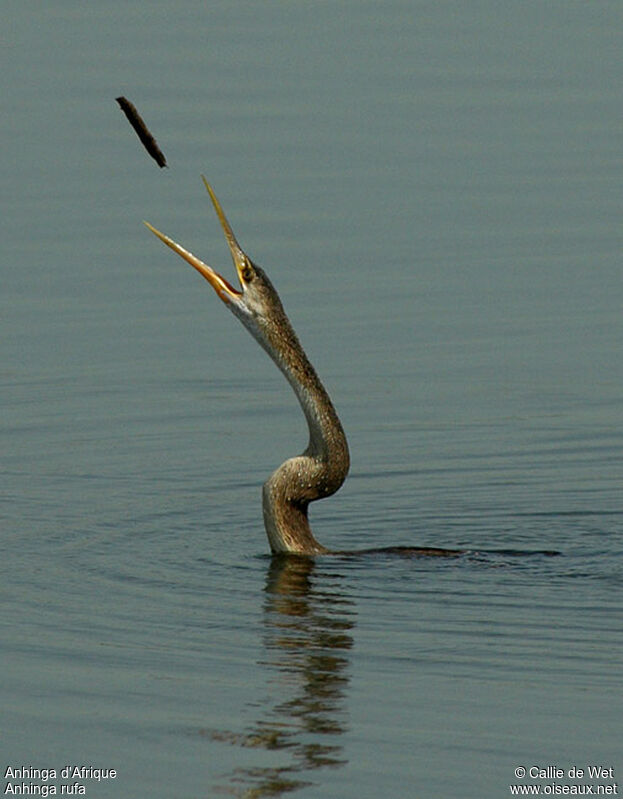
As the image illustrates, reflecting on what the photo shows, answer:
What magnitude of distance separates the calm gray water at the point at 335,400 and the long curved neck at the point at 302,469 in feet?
0.72

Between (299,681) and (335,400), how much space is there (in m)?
6.01

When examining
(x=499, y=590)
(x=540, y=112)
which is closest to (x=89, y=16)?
(x=540, y=112)

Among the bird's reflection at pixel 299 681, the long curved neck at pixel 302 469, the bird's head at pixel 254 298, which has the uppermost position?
the bird's head at pixel 254 298

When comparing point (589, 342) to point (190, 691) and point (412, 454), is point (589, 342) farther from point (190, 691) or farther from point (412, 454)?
point (190, 691)

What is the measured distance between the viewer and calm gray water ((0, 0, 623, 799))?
841 cm

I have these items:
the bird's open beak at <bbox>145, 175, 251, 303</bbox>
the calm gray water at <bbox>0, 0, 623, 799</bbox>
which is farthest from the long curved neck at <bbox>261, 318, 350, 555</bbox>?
the bird's open beak at <bbox>145, 175, 251, 303</bbox>

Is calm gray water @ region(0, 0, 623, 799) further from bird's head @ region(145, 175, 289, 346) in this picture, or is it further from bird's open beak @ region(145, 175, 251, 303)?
bird's open beak @ region(145, 175, 251, 303)

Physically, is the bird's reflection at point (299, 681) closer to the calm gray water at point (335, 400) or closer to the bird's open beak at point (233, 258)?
the calm gray water at point (335, 400)

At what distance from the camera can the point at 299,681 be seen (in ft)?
29.6

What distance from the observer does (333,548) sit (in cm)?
1184

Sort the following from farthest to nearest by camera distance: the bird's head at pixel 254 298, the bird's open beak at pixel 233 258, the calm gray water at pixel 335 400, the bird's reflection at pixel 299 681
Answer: the bird's head at pixel 254 298
the bird's open beak at pixel 233 258
the calm gray water at pixel 335 400
the bird's reflection at pixel 299 681

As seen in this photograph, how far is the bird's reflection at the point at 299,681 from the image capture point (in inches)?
306

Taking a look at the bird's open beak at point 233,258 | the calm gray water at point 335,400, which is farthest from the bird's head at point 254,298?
the calm gray water at point 335,400

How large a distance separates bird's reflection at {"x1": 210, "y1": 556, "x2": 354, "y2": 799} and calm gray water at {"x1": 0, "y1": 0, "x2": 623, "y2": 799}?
0.07ft
